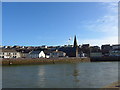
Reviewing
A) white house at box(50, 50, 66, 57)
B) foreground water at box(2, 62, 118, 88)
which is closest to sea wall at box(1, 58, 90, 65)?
white house at box(50, 50, 66, 57)

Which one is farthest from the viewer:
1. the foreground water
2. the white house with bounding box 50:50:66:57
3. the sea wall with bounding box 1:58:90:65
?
the white house with bounding box 50:50:66:57

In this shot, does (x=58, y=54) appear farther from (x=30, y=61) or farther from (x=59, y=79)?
(x=59, y=79)

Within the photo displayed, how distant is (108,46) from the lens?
13250cm

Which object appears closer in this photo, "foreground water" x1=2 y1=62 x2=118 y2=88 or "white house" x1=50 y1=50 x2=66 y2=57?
"foreground water" x1=2 y1=62 x2=118 y2=88

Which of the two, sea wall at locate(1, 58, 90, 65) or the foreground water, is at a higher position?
the foreground water

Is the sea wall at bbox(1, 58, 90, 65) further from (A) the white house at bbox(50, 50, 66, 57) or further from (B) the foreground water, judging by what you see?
(B) the foreground water

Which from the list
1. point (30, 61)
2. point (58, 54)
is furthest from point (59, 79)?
point (58, 54)

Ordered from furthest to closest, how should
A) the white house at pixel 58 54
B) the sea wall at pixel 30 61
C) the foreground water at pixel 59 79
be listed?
the white house at pixel 58 54 < the sea wall at pixel 30 61 < the foreground water at pixel 59 79

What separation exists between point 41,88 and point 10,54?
60.9 m

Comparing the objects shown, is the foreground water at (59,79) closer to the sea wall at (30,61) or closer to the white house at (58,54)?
the sea wall at (30,61)

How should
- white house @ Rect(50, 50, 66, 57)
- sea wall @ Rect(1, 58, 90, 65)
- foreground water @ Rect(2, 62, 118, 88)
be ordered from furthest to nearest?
white house @ Rect(50, 50, 66, 57), sea wall @ Rect(1, 58, 90, 65), foreground water @ Rect(2, 62, 118, 88)

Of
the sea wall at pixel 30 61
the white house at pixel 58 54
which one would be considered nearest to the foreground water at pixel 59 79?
the sea wall at pixel 30 61

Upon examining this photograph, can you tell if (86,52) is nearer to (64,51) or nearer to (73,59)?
(64,51)

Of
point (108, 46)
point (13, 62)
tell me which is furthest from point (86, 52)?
point (13, 62)
